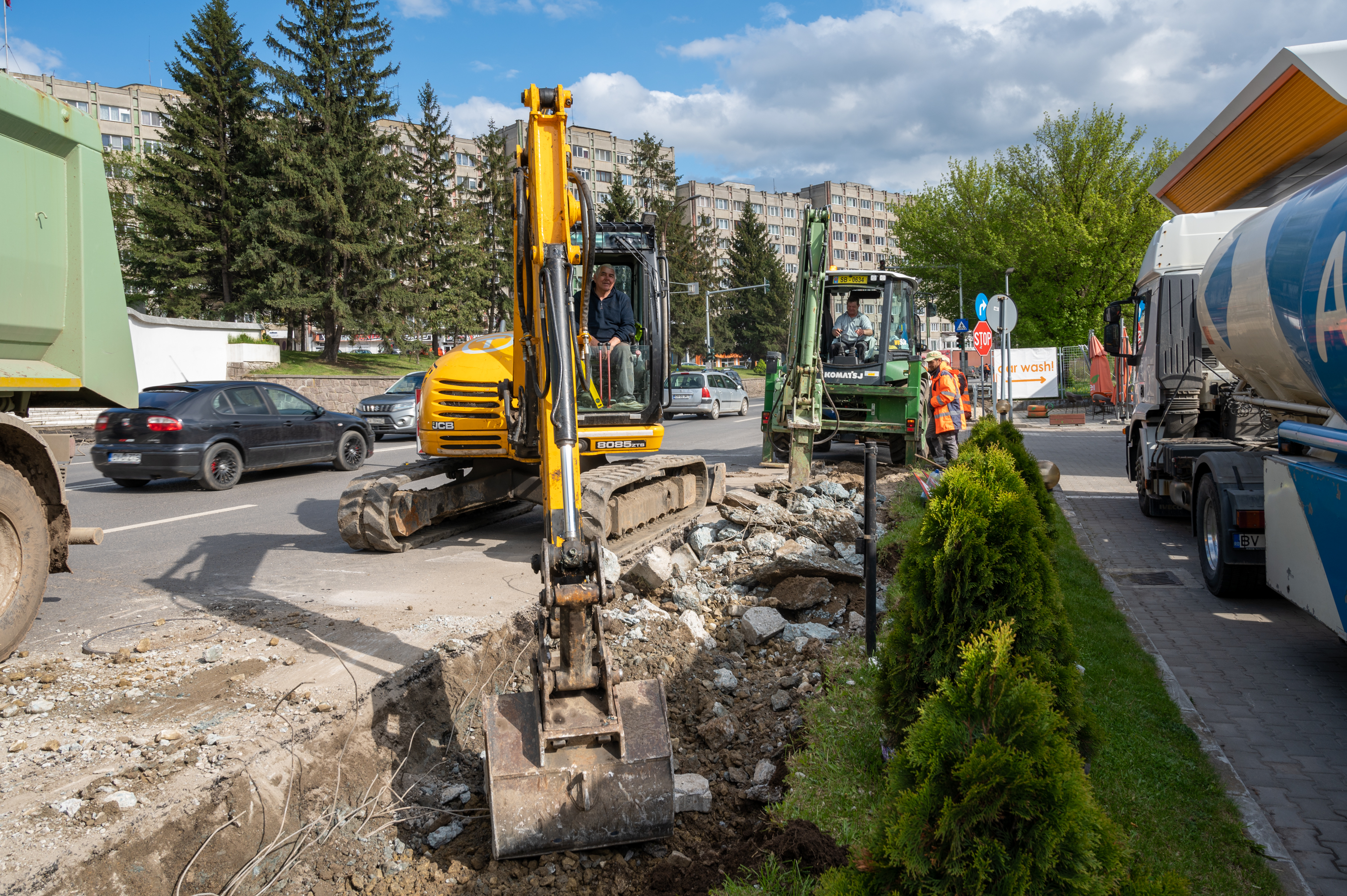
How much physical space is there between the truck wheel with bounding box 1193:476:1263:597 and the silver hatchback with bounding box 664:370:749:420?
71.4 feet

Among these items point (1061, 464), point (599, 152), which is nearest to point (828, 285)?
point (1061, 464)

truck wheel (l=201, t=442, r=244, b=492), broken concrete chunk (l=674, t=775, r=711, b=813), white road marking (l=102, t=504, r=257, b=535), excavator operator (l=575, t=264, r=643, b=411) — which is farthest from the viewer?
truck wheel (l=201, t=442, r=244, b=492)

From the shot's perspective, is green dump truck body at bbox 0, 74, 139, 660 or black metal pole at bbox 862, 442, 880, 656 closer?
green dump truck body at bbox 0, 74, 139, 660

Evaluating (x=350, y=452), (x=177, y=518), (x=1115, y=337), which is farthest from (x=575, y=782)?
(x=350, y=452)

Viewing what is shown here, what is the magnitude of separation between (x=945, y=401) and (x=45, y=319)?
34.2ft

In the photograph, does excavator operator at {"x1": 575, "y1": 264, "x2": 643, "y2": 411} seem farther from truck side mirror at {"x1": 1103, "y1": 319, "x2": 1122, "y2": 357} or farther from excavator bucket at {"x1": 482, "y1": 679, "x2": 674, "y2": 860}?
truck side mirror at {"x1": 1103, "y1": 319, "x2": 1122, "y2": 357}

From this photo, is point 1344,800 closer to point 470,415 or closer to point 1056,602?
point 1056,602

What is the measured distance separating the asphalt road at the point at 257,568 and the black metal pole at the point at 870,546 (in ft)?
8.41

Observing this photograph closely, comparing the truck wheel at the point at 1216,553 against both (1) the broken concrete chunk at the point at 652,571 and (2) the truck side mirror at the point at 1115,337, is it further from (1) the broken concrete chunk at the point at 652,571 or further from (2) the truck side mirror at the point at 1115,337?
(1) the broken concrete chunk at the point at 652,571

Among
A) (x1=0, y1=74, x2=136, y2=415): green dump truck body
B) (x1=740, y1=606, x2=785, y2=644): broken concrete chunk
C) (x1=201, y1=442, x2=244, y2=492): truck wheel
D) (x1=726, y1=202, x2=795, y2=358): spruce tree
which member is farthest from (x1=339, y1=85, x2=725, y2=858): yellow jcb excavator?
(x1=726, y1=202, x2=795, y2=358): spruce tree

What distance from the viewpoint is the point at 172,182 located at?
36.4 metres

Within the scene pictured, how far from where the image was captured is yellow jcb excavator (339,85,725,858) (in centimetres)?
350

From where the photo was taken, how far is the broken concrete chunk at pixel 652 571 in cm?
694

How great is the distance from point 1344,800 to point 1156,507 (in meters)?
7.40
